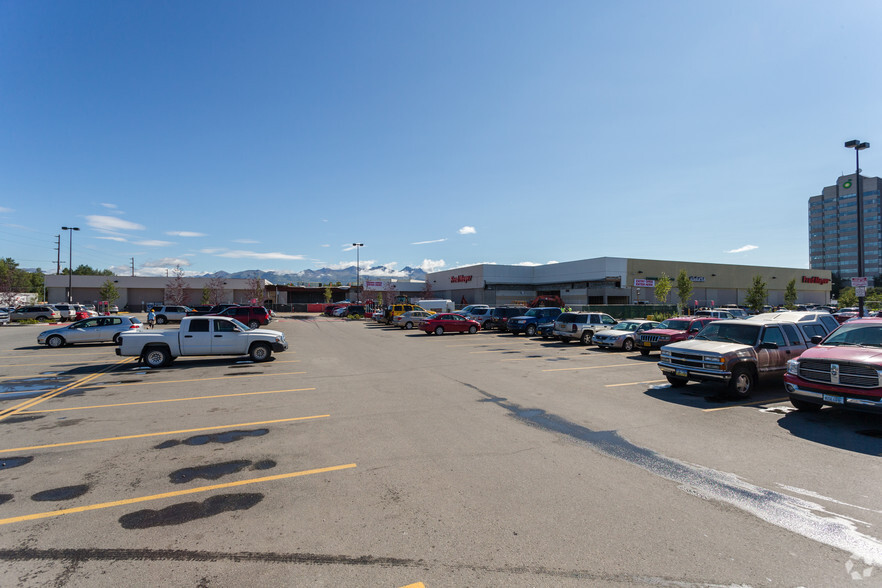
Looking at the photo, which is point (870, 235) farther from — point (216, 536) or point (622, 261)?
point (216, 536)

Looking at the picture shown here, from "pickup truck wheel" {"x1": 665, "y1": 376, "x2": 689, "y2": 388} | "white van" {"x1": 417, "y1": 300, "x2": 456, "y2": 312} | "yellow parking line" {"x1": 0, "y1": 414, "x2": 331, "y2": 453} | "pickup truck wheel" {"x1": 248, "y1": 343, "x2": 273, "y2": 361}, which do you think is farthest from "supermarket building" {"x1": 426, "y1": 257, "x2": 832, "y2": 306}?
"yellow parking line" {"x1": 0, "y1": 414, "x2": 331, "y2": 453}

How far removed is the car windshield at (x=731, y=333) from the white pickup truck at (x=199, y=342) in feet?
44.4

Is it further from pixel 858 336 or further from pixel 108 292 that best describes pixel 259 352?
pixel 108 292

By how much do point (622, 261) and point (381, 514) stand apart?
62.8m

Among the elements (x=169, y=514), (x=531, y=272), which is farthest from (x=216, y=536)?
(x=531, y=272)

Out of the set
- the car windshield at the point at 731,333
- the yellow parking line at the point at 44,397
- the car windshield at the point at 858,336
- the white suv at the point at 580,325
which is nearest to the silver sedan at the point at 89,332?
the yellow parking line at the point at 44,397

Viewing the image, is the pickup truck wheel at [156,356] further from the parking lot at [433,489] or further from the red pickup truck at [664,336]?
the red pickup truck at [664,336]

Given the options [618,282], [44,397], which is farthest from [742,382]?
[618,282]

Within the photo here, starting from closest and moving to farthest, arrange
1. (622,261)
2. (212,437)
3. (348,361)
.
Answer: (212,437)
(348,361)
(622,261)

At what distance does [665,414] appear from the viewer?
8.77 m

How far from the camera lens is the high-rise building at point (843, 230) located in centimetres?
14162

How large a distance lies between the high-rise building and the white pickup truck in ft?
593

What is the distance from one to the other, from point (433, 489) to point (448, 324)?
24.2 m

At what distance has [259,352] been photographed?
15922 mm
